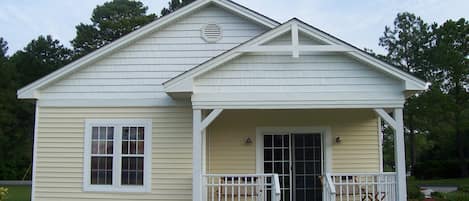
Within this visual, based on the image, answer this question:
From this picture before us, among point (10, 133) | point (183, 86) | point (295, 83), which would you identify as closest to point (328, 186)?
point (295, 83)

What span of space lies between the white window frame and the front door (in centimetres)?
274

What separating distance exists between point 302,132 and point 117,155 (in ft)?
14.1

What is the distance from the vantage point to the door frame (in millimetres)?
11961

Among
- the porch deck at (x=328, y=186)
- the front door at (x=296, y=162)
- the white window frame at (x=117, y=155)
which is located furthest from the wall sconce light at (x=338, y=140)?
the white window frame at (x=117, y=155)

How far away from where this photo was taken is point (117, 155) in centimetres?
1149

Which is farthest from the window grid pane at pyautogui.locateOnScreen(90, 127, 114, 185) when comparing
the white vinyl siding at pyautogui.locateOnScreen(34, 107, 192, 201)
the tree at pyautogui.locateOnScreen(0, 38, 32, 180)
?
the tree at pyautogui.locateOnScreen(0, 38, 32, 180)

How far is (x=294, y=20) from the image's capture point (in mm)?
10016

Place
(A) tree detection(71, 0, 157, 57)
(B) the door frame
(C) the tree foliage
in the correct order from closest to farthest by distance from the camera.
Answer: (B) the door frame < (C) the tree foliage < (A) tree detection(71, 0, 157, 57)

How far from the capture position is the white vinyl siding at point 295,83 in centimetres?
1002

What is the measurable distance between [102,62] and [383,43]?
26.3 meters

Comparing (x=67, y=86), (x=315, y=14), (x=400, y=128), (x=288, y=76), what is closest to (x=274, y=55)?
(x=288, y=76)

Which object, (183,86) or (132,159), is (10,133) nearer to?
(132,159)

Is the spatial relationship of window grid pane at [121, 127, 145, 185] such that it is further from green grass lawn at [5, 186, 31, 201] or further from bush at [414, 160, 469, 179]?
bush at [414, 160, 469, 179]

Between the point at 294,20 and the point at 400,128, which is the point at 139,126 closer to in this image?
the point at 294,20
